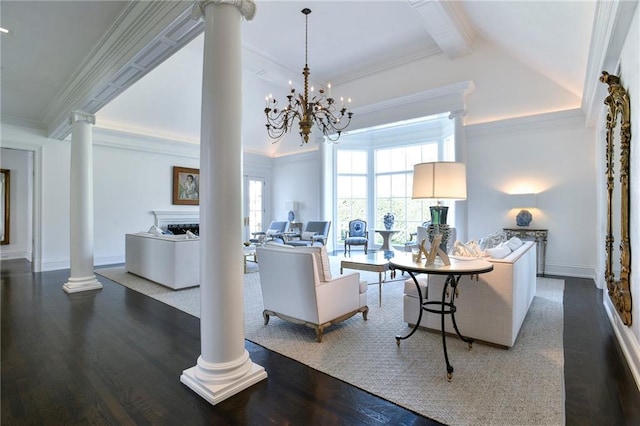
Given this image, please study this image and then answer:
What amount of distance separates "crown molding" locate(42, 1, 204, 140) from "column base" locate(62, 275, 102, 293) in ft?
8.48

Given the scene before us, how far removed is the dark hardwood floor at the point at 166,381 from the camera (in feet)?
6.23

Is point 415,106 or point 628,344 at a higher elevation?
point 415,106

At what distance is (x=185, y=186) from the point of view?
8.70 meters

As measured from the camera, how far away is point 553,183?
585 cm

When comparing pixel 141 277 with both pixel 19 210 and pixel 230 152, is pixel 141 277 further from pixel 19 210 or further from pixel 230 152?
pixel 19 210

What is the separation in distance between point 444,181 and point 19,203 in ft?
36.4

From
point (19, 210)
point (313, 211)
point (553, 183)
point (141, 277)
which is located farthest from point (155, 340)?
point (19, 210)

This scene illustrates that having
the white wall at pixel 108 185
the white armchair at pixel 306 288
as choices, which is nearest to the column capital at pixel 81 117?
the white wall at pixel 108 185

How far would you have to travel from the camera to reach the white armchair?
9.75ft

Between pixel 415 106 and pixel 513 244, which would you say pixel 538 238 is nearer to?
pixel 513 244

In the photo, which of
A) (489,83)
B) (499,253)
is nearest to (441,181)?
(499,253)

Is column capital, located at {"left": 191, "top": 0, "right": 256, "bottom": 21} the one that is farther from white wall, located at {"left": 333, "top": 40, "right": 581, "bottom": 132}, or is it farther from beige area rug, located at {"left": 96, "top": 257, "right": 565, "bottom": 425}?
white wall, located at {"left": 333, "top": 40, "right": 581, "bottom": 132}

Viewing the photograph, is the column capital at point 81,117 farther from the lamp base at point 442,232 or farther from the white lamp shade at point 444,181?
the lamp base at point 442,232

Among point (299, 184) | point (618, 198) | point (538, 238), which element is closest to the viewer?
point (618, 198)
